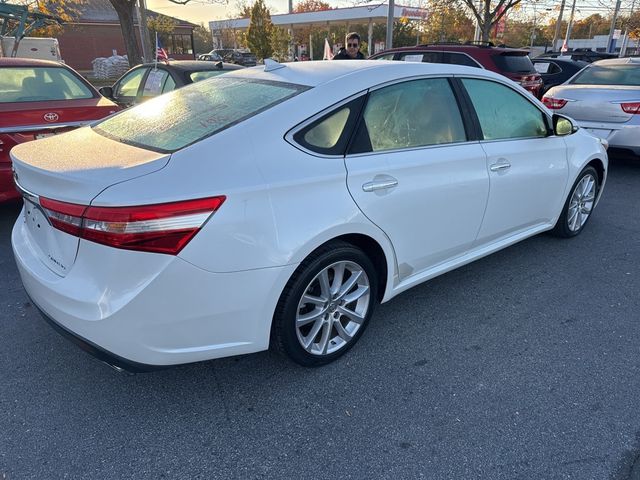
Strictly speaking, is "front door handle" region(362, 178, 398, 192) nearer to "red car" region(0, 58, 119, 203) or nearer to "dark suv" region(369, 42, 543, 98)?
"red car" region(0, 58, 119, 203)

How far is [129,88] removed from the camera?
740 cm

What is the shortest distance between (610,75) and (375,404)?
7.62 meters

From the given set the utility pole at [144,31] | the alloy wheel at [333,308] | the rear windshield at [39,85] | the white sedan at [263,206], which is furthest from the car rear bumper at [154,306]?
the utility pole at [144,31]

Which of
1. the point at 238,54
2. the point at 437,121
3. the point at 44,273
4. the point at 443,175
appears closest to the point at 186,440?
the point at 44,273

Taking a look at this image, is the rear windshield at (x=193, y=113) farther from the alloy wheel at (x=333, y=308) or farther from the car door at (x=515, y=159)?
the car door at (x=515, y=159)

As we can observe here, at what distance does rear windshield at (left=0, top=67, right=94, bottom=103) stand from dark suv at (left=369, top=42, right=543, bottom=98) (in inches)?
220

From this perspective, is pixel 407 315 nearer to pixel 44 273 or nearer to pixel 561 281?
pixel 561 281

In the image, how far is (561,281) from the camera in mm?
3834

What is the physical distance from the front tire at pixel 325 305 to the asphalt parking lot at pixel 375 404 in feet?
0.49

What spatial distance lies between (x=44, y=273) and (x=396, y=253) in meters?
1.85

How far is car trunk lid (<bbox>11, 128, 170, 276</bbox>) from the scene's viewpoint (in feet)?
6.75

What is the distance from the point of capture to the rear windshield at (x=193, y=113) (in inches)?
95.3

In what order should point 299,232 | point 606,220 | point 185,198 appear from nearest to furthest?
point 185,198 < point 299,232 < point 606,220

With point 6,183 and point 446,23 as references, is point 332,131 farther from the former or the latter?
point 446,23
